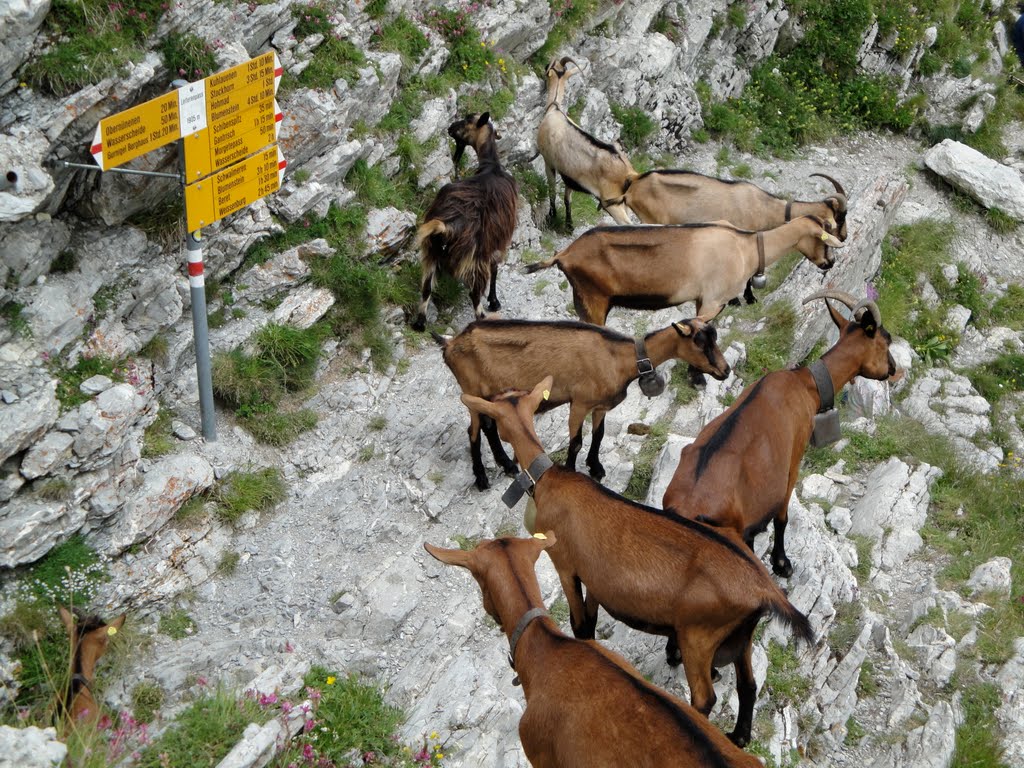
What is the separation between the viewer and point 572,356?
7809 mm

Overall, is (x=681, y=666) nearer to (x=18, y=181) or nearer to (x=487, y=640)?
(x=487, y=640)

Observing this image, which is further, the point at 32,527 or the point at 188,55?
the point at 188,55

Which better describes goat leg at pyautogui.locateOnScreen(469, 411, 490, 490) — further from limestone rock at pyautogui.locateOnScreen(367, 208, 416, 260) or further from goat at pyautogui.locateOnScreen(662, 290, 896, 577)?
limestone rock at pyautogui.locateOnScreen(367, 208, 416, 260)

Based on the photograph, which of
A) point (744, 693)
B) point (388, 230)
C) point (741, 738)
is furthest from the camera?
point (388, 230)

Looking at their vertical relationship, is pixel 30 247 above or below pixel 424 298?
above

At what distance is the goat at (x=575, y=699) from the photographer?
4.47 m

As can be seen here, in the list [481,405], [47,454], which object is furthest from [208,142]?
[481,405]

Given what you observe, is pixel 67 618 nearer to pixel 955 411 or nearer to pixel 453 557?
pixel 453 557

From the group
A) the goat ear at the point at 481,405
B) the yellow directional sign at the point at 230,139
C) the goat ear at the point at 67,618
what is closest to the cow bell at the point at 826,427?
the goat ear at the point at 481,405

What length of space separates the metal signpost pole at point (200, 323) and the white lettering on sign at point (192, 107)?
8 cm

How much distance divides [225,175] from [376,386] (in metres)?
2.56

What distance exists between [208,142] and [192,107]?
1.07 feet

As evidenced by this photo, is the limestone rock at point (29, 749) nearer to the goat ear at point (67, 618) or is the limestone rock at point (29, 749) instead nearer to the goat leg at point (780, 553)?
the goat ear at point (67, 618)

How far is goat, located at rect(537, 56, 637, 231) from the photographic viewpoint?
11820 mm
